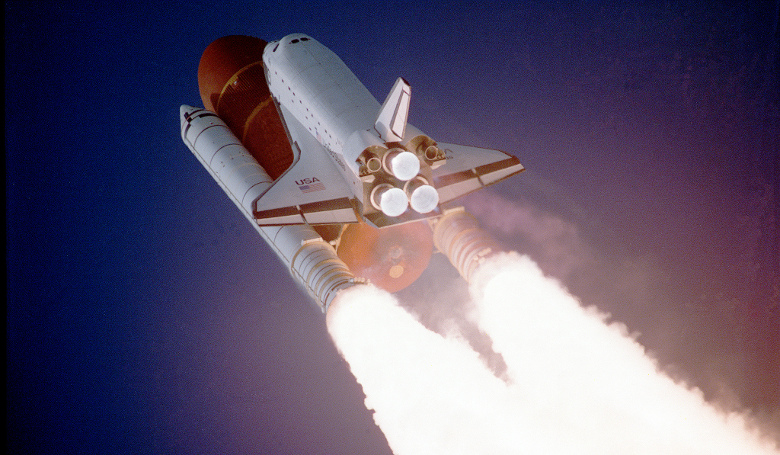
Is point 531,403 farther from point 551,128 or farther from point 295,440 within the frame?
point 551,128

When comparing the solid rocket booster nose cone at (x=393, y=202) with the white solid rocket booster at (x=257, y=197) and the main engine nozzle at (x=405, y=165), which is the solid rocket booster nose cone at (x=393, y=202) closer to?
the main engine nozzle at (x=405, y=165)

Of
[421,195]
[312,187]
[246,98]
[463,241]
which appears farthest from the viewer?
[246,98]

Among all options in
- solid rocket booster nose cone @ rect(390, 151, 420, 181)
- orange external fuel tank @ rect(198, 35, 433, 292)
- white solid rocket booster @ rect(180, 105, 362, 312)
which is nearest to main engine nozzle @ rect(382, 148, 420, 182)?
solid rocket booster nose cone @ rect(390, 151, 420, 181)

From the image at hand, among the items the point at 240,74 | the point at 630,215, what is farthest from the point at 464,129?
the point at 240,74

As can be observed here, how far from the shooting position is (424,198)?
5426 mm

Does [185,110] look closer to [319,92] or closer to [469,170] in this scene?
[319,92]

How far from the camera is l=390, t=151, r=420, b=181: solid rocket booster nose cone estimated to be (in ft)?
17.3

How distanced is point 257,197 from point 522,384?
4420 millimetres

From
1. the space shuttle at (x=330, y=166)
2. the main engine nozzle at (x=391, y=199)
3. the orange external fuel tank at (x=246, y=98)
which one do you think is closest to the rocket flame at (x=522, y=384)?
the space shuttle at (x=330, y=166)

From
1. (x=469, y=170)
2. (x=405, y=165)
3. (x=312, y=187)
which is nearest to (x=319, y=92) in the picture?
(x=312, y=187)

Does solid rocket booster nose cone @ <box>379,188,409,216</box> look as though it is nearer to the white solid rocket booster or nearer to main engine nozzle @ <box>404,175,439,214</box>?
main engine nozzle @ <box>404,175,439,214</box>

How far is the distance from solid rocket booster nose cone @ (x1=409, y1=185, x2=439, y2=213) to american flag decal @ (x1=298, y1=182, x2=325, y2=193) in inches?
69.3

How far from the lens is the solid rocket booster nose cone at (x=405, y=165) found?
5.28m

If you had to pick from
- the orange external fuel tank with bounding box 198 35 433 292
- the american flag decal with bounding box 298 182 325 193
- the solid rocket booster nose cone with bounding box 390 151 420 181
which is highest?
the orange external fuel tank with bounding box 198 35 433 292
